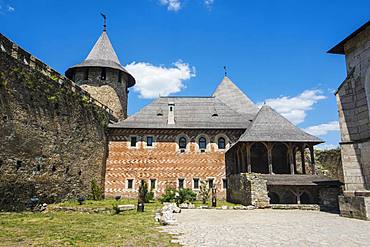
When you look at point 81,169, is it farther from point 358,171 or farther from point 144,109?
point 358,171

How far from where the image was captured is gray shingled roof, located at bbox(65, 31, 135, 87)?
24328mm

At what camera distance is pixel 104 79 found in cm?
2441

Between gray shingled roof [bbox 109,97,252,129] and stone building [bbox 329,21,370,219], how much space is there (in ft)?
35.1

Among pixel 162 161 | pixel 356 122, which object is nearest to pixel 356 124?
pixel 356 122

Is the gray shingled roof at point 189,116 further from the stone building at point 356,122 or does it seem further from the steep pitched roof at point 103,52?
the stone building at point 356,122

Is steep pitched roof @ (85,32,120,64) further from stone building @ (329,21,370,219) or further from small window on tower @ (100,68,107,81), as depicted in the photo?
stone building @ (329,21,370,219)

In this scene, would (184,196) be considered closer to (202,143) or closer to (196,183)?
(196,183)

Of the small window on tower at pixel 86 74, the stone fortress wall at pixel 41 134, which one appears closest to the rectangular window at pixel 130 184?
the stone fortress wall at pixel 41 134

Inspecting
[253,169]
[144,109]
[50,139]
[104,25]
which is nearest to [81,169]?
[50,139]

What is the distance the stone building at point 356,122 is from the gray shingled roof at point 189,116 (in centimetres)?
1070

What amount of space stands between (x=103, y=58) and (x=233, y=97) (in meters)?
13.5

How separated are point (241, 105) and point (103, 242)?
2219 cm

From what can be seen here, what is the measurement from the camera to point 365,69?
1023cm

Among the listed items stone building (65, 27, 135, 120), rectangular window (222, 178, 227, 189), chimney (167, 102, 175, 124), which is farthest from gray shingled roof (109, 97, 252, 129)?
rectangular window (222, 178, 227, 189)
